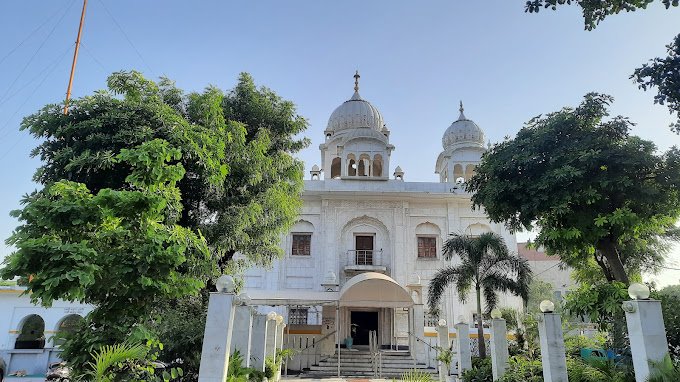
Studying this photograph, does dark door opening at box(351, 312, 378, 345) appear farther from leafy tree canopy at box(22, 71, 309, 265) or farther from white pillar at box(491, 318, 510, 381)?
white pillar at box(491, 318, 510, 381)

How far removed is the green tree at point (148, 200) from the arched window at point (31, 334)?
535 inches

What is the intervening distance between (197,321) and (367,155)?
15.3 meters

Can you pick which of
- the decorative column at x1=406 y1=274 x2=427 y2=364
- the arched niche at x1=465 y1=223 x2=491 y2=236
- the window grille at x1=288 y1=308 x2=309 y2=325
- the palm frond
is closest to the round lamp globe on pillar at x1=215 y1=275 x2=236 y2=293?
the palm frond

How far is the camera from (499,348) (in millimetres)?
10023

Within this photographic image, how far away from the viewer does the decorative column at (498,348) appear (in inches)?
391

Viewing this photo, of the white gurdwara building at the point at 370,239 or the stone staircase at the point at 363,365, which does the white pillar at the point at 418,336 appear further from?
the white gurdwara building at the point at 370,239

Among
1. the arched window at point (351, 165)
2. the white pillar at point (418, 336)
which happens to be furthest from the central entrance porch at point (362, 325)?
the arched window at point (351, 165)

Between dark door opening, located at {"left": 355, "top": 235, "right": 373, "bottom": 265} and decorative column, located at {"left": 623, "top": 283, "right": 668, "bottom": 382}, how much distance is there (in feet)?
50.5

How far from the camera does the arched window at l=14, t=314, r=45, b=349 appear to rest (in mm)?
19094

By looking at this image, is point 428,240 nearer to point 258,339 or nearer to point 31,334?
point 258,339

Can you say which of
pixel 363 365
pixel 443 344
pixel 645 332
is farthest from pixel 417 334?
pixel 645 332

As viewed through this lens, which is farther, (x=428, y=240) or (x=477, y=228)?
(x=477, y=228)

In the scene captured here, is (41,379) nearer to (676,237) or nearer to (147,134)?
(147,134)

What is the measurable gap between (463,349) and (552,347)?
4.98 metres
